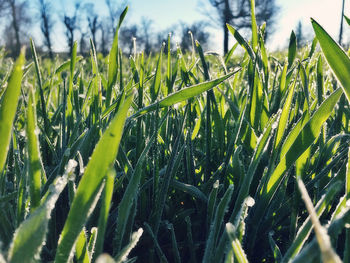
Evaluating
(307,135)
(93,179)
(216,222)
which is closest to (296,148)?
(307,135)

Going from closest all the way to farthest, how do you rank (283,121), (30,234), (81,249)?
1. (30,234)
2. (81,249)
3. (283,121)

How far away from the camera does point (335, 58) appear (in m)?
0.35

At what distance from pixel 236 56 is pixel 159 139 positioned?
6.04 metres

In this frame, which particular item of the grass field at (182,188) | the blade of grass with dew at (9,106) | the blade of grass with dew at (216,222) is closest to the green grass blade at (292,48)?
the grass field at (182,188)

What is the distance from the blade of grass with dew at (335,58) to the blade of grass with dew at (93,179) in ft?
0.68

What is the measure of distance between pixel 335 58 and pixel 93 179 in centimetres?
25

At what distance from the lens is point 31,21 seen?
3027 cm

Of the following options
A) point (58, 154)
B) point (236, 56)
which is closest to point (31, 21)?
point (236, 56)

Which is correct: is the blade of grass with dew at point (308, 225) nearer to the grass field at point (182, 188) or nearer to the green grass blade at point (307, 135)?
the grass field at point (182, 188)

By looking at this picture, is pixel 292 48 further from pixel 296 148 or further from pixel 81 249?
pixel 81 249

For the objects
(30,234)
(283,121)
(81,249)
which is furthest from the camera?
(283,121)

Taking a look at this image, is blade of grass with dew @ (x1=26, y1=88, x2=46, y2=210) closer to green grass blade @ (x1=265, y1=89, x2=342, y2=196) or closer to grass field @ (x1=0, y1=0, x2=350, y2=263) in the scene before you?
grass field @ (x1=0, y1=0, x2=350, y2=263)

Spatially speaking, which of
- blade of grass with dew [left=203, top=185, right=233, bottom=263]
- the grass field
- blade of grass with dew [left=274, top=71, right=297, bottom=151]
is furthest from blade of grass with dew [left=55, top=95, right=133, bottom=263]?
blade of grass with dew [left=274, top=71, right=297, bottom=151]

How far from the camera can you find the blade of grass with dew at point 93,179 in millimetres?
234
